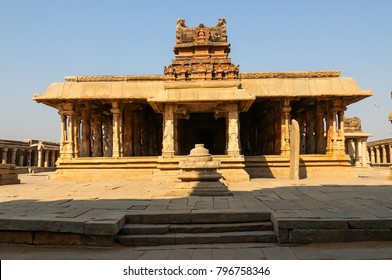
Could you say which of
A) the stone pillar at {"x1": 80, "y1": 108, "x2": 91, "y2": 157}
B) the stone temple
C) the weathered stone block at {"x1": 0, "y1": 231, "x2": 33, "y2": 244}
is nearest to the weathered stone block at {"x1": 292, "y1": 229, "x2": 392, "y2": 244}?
the weathered stone block at {"x1": 0, "y1": 231, "x2": 33, "y2": 244}

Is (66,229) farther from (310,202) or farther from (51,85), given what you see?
(51,85)

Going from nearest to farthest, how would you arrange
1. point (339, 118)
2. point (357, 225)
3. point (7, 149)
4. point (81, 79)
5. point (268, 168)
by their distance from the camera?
point (357, 225), point (268, 168), point (339, 118), point (81, 79), point (7, 149)

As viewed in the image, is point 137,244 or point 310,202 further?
point 310,202

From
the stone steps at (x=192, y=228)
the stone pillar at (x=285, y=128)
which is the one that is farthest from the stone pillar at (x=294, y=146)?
the stone steps at (x=192, y=228)

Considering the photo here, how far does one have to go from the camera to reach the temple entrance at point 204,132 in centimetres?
2025

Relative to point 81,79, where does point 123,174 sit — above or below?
below

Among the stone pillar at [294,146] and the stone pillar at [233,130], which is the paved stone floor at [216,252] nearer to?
the stone pillar at [294,146]

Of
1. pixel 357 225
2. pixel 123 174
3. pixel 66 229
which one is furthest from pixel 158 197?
pixel 123 174

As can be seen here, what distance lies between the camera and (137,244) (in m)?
4.38

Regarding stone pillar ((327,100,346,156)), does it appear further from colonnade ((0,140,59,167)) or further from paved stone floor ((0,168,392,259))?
colonnade ((0,140,59,167))

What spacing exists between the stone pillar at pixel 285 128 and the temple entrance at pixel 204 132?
6.31 metres

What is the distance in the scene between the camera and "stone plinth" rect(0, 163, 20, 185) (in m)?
11.6

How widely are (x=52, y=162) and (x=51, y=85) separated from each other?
32.6m

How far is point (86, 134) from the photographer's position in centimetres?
1662
